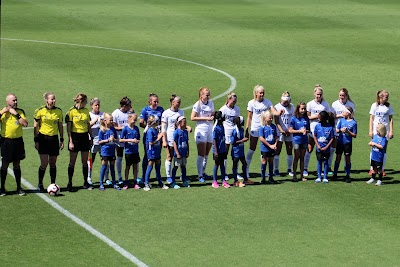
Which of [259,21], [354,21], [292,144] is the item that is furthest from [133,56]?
[292,144]

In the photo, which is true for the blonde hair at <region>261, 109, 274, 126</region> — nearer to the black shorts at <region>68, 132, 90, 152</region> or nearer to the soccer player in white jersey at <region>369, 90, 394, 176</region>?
the soccer player in white jersey at <region>369, 90, 394, 176</region>

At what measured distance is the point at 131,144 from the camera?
20984 millimetres

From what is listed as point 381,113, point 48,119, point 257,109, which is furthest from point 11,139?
point 381,113

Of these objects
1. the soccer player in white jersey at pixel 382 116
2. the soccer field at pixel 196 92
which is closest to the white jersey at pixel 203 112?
the soccer field at pixel 196 92

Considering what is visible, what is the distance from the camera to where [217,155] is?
69.5 feet

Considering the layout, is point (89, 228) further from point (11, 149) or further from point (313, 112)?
point (313, 112)

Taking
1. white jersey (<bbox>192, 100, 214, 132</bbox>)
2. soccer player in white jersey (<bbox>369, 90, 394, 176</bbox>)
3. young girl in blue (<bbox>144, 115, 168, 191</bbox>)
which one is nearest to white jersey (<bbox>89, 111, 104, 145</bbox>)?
young girl in blue (<bbox>144, 115, 168, 191</bbox>)

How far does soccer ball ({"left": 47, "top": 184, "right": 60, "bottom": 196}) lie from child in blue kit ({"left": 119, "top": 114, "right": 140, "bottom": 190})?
151 centimetres

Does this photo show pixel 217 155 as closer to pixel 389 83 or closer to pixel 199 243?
pixel 199 243

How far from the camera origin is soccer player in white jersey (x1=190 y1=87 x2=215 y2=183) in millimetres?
21750

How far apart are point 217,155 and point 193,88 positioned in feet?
34.2

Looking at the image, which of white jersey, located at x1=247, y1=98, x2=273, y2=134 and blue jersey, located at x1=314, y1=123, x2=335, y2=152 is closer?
blue jersey, located at x1=314, y1=123, x2=335, y2=152

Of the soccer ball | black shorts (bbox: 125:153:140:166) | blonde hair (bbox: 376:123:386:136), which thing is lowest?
the soccer ball

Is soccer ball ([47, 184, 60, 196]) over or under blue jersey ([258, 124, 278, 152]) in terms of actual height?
under
